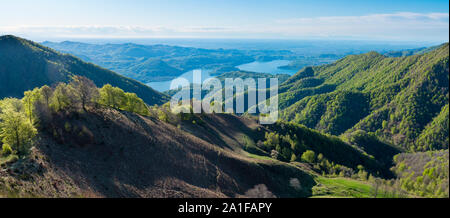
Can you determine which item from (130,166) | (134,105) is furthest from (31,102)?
(134,105)

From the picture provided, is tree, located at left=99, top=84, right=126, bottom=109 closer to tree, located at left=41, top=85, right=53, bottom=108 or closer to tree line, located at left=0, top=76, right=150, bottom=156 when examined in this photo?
tree line, located at left=0, top=76, right=150, bottom=156

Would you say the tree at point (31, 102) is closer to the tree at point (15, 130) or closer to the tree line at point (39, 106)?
the tree line at point (39, 106)

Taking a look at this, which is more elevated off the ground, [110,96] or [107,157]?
[110,96]

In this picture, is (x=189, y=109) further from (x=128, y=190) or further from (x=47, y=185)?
(x=47, y=185)

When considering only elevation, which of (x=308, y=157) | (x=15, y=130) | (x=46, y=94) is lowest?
(x=308, y=157)

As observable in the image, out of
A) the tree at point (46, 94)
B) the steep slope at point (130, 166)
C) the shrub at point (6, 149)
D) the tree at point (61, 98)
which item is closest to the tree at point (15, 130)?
the shrub at point (6, 149)

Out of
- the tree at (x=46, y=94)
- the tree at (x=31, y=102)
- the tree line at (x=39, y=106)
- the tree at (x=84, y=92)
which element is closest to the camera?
the tree line at (x=39, y=106)

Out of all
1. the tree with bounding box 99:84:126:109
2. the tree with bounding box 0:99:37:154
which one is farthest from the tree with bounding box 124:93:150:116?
the tree with bounding box 0:99:37:154

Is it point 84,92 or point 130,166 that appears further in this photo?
point 84,92

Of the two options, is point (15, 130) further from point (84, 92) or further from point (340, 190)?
point (340, 190)

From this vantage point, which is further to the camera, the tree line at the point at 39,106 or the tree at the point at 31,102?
the tree at the point at 31,102
